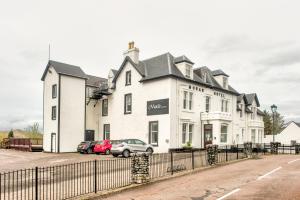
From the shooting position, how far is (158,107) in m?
33.2

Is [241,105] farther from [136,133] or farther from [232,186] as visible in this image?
[232,186]

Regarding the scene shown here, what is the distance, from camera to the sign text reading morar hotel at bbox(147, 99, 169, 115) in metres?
32.4

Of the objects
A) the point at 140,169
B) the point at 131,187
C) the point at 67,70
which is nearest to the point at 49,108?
the point at 67,70

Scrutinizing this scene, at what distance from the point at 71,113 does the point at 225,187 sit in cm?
2869

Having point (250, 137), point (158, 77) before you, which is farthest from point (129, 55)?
point (250, 137)

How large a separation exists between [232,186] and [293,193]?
Answer: 8.49 feet

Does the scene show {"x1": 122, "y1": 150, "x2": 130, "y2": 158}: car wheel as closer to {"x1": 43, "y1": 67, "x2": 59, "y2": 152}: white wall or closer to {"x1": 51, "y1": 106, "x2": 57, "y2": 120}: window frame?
{"x1": 43, "y1": 67, "x2": 59, "y2": 152}: white wall

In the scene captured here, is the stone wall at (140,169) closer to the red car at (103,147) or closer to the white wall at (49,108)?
the red car at (103,147)

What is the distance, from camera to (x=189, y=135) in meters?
34.5

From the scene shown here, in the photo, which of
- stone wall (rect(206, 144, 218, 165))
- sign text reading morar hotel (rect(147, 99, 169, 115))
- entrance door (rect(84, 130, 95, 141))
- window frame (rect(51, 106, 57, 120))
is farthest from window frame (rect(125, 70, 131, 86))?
stone wall (rect(206, 144, 218, 165))

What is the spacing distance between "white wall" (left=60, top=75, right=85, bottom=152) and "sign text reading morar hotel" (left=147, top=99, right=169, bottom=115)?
10131 mm

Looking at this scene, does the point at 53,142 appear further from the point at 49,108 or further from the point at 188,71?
the point at 188,71

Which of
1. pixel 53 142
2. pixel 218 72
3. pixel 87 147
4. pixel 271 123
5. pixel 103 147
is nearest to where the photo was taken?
pixel 103 147

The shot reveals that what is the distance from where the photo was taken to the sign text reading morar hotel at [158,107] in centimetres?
3236
